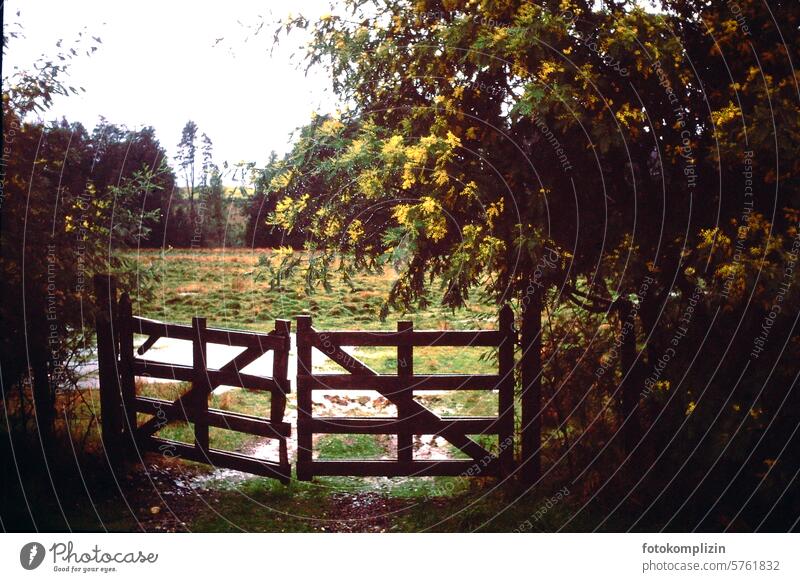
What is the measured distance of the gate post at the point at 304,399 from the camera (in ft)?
18.4

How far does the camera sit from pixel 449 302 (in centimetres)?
498

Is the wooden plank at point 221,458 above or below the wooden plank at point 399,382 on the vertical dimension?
below

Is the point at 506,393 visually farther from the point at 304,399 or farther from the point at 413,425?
the point at 304,399

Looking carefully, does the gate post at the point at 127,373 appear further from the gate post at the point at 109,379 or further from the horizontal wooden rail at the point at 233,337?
the horizontal wooden rail at the point at 233,337

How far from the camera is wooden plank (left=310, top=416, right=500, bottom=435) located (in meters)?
5.46

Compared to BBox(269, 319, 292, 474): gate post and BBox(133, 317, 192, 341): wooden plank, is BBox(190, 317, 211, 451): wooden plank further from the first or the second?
BBox(269, 319, 292, 474): gate post

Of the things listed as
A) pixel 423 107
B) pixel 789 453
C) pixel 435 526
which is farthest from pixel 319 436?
pixel 789 453

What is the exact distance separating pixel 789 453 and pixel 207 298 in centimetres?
529

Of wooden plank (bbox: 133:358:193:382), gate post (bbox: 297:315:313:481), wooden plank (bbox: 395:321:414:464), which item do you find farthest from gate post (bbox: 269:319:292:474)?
wooden plank (bbox: 395:321:414:464)

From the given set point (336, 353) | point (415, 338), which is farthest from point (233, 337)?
point (415, 338)

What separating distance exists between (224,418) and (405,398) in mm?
1691
